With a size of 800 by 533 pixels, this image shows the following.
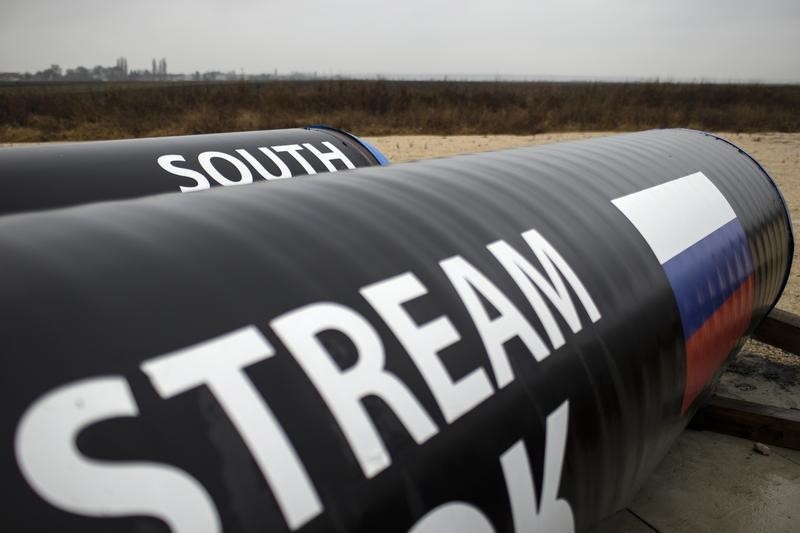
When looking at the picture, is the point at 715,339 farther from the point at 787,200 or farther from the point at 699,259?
the point at 787,200

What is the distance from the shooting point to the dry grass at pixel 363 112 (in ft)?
80.4

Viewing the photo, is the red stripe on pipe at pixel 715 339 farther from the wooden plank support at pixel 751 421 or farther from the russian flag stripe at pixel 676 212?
the wooden plank support at pixel 751 421

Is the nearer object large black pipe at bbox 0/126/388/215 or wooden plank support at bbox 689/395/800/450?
wooden plank support at bbox 689/395/800/450

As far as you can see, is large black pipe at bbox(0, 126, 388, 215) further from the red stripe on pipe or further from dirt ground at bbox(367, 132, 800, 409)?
dirt ground at bbox(367, 132, 800, 409)

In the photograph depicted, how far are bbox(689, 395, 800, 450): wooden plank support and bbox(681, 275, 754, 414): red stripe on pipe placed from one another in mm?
619

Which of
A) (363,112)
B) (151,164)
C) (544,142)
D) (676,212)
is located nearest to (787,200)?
(544,142)

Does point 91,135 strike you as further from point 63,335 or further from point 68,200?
point 63,335

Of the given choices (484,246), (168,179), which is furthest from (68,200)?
(484,246)

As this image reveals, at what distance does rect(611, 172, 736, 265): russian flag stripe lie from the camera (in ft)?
8.39

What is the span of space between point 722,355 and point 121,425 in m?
3.08

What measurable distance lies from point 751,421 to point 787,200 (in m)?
8.93

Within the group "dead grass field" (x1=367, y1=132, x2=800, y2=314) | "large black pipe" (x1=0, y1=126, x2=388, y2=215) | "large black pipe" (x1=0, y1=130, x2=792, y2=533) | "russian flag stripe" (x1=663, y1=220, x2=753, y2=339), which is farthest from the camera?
"dead grass field" (x1=367, y1=132, x2=800, y2=314)

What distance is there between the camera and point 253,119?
25.5m

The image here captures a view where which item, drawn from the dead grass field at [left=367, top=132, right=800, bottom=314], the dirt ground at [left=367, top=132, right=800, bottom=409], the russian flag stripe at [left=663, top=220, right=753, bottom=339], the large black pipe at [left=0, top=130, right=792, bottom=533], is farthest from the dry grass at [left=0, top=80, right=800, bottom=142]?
the large black pipe at [left=0, top=130, right=792, bottom=533]
